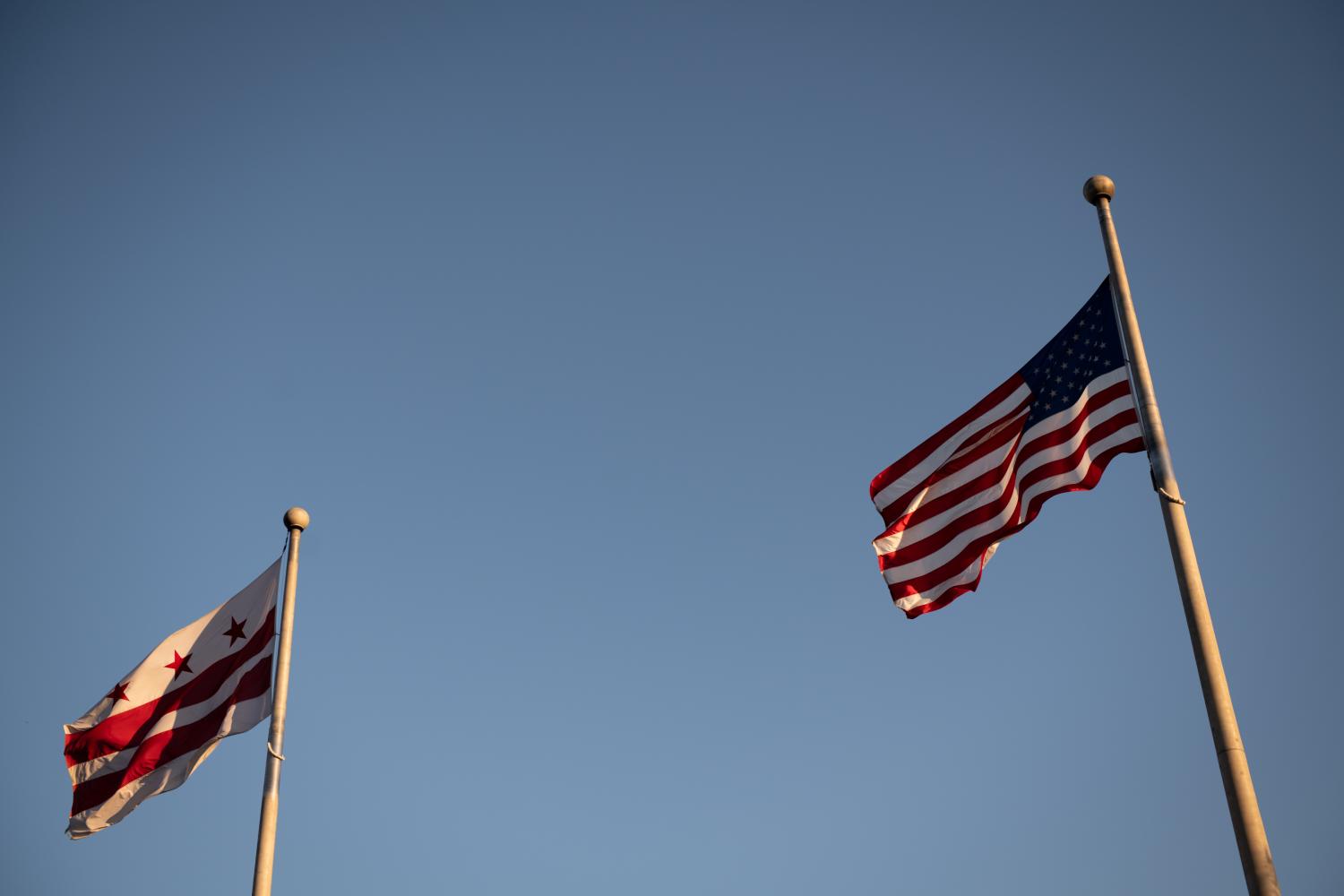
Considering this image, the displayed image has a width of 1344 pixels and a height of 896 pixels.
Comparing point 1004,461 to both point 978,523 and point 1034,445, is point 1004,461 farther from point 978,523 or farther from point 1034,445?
point 978,523

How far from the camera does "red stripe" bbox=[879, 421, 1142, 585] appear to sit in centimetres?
1580

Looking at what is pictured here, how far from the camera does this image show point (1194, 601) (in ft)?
42.7

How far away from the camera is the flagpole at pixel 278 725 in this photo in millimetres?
17969

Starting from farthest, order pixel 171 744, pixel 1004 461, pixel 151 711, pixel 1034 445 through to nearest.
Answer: pixel 151 711, pixel 171 744, pixel 1004 461, pixel 1034 445

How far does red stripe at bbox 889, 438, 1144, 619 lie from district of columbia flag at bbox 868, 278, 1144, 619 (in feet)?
0.04

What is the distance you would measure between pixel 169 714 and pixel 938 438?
482 inches

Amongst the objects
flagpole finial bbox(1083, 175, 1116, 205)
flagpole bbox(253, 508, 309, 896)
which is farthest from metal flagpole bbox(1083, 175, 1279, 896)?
flagpole bbox(253, 508, 309, 896)

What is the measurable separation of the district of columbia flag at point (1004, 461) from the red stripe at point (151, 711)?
9849mm

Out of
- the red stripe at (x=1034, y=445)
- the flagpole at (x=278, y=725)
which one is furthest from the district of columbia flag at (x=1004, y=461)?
the flagpole at (x=278, y=725)

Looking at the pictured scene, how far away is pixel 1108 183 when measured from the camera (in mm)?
16281

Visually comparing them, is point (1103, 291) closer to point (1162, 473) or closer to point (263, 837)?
point (1162, 473)

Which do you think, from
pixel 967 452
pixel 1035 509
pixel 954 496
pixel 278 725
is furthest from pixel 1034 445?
pixel 278 725

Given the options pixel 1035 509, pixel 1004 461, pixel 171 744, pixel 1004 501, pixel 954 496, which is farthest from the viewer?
pixel 171 744

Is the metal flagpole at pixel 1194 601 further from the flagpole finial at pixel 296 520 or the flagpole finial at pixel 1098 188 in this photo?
the flagpole finial at pixel 296 520
